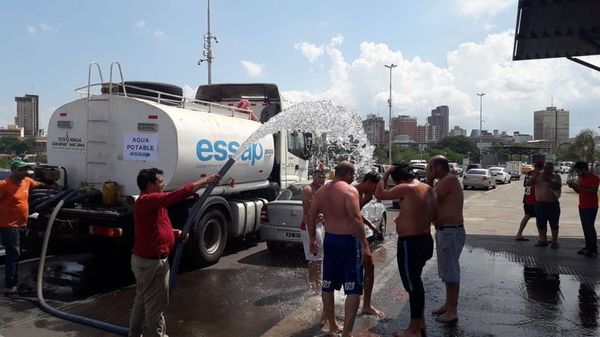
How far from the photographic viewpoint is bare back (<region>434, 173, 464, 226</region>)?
18.2ft

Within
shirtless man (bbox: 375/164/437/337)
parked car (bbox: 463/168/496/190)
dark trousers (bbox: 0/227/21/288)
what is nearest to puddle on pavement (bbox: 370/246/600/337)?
shirtless man (bbox: 375/164/437/337)

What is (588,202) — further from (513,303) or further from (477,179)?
(477,179)

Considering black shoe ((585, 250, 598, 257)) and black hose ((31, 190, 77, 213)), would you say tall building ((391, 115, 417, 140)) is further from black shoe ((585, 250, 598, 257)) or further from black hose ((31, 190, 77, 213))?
black hose ((31, 190, 77, 213))

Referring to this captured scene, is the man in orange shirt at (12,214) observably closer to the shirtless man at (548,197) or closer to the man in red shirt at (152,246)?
the man in red shirt at (152,246)

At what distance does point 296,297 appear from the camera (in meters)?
6.75

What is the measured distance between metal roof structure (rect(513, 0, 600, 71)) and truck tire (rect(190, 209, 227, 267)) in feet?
21.6

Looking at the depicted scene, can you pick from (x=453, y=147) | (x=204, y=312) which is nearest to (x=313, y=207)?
(x=204, y=312)

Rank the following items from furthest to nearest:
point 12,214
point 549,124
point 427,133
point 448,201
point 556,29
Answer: point 427,133
point 549,124
point 556,29
point 12,214
point 448,201

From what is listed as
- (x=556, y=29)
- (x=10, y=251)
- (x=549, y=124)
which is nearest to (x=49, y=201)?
(x=10, y=251)

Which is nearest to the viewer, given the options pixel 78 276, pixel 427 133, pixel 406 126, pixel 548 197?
pixel 78 276

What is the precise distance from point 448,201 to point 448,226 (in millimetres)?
279

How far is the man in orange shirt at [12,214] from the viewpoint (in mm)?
6703

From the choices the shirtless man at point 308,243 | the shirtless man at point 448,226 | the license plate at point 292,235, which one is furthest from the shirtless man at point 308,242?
the license plate at point 292,235

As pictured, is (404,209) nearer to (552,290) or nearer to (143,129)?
(552,290)
